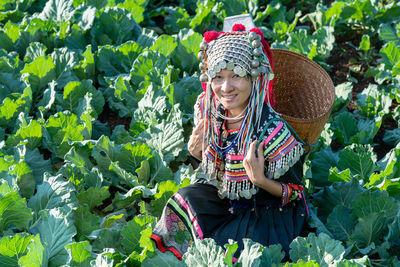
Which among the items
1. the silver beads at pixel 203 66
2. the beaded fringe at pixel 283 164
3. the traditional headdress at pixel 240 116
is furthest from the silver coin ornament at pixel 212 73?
the beaded fringe at pixel 283 164

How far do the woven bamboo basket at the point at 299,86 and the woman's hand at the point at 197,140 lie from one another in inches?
27.6

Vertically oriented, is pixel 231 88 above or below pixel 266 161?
above

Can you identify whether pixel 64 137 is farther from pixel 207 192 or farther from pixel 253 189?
pixel 253 189

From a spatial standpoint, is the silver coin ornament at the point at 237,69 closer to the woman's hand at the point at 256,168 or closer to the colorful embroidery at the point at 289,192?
the woman's hand at the point at 256,168

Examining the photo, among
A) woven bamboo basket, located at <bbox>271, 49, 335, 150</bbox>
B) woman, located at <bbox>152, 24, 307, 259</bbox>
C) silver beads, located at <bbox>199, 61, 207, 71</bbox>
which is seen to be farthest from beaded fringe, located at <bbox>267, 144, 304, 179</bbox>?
woven bamboo basket, located at <bbox>271, 49, 335, 150</bbox>

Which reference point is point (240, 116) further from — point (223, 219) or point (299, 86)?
point (299, 86)

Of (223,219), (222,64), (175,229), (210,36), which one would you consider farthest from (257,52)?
(175,229)

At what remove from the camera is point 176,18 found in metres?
4.95

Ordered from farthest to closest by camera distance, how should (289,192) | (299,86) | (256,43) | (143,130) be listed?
(143,130) → (299,86) → (289,192) → (256,43)

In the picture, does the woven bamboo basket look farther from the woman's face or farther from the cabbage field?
the woman's face

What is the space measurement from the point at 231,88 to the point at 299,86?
1012 mm

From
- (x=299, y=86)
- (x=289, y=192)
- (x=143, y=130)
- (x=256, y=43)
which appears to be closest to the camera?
(x=256, y=43)

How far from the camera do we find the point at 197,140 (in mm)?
2871

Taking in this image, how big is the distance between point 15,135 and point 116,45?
4.59ft
